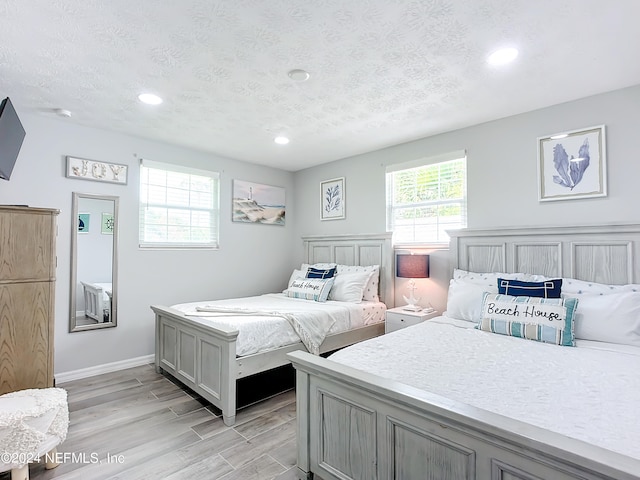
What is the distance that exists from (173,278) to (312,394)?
2.83 metres

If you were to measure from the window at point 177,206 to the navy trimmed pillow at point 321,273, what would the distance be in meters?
1.31

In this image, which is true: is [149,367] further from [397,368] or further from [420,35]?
[420,35]

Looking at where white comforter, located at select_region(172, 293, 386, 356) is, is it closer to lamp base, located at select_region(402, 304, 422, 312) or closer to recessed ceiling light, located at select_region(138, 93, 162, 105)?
lamp base, located at select_region(402, 304, 422, 312)

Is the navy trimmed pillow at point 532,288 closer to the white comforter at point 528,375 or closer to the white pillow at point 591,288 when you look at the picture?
the white pillow at point 591,288

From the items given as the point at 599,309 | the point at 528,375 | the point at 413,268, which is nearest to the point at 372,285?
the point at 413,268

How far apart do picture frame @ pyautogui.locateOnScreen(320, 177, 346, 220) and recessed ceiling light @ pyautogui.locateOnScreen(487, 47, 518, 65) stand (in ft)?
8.48

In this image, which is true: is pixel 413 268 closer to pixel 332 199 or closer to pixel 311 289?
pixel 311 289

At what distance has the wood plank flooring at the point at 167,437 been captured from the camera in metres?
1.98

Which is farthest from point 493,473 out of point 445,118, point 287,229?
point 287,229

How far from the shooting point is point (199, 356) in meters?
2.82

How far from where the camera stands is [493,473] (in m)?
1.18

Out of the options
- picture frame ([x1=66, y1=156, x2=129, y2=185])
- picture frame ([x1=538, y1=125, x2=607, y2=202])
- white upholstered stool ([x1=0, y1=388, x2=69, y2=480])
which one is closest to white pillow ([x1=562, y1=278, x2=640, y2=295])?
picture frame ([x1=538, y1=125, x2=607, y2=202])

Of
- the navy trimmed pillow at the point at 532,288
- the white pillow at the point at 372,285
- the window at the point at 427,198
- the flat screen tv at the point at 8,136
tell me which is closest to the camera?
the flat screen tv at the point at 8,136

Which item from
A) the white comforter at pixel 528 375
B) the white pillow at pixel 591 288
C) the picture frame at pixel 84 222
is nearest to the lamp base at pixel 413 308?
the white comforter at pixel 528 375
